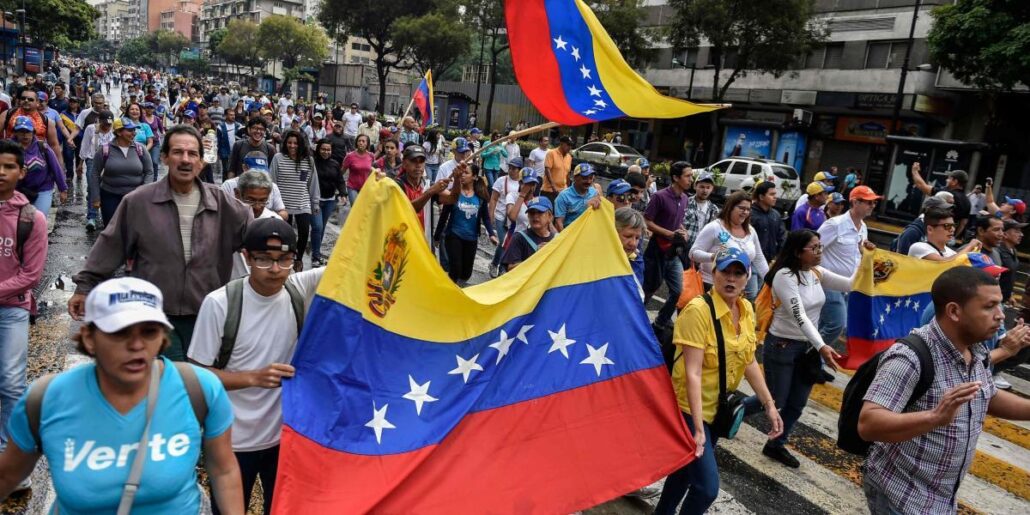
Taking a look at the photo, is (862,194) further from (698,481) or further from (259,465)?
(259,465)

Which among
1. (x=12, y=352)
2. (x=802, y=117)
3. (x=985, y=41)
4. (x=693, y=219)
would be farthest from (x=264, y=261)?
(x=802, y=117)

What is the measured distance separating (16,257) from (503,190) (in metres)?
7.01

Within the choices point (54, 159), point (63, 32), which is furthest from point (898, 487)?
point (63, 32)

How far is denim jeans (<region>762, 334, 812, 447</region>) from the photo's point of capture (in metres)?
5.15

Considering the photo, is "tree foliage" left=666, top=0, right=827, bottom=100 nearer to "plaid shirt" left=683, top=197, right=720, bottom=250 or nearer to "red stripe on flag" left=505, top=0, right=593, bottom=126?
"plaid shirt" left=683, top=197, right=720, bottom=250

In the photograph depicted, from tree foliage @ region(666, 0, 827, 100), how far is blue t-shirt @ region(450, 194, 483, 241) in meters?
25.1

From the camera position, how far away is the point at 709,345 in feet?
12.3

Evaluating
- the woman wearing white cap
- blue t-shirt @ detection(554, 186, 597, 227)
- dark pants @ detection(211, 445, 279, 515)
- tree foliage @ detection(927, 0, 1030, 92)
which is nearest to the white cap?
the woman wearing white cap

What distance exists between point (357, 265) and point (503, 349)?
94cm

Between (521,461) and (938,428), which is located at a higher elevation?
(938,428)

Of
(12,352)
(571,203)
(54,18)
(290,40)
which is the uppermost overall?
(290,40)

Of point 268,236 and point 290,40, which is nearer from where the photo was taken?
point 268,236

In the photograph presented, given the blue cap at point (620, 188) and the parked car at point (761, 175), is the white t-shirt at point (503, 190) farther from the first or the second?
the parked car at point (761, 175)

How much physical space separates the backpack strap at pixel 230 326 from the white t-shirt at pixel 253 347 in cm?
1
